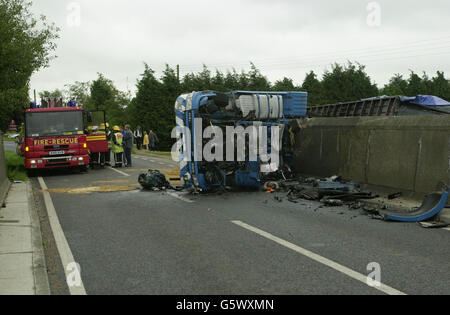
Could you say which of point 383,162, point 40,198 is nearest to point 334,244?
point 383,162

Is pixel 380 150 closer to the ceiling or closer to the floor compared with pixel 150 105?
closer to the floor

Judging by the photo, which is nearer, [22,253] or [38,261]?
[38,261]

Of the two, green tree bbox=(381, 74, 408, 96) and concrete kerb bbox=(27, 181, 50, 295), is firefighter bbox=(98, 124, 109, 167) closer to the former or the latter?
concrete kerb bbox=(27, 181, 50, 295)

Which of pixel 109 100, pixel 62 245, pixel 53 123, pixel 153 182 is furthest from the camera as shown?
pixel 109 100

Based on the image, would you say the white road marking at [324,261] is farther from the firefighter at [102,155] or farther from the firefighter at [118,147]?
the firefighter at [102,155]

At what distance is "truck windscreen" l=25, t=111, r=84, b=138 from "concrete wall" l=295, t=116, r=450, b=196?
31.1ft

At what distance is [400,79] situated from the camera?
52625 mm

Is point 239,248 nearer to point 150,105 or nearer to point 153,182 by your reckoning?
point 153,182

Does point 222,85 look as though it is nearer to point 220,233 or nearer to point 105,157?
point 105,157

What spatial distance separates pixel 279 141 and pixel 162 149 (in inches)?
1090

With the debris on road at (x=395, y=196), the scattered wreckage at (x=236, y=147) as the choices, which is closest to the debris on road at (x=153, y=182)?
the scattered wreckage at (x=236, y=147)

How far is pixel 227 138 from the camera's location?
40.7 ft

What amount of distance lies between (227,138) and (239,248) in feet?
19.7

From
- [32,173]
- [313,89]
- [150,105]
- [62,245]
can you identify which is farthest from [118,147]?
[313,89]
